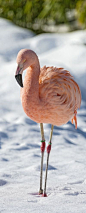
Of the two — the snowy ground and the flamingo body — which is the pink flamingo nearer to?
the flamingo body

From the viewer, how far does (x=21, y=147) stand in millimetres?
3809

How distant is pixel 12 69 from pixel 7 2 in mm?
3279

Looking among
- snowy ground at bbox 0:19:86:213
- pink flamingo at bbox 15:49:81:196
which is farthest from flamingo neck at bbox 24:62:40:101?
snowy ground at bbox 0:19:86:213

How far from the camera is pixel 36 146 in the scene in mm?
3875

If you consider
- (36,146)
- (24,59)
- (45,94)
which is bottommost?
(36,146)

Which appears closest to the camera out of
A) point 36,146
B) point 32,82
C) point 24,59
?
point 24,59

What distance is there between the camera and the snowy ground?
8.13 ft

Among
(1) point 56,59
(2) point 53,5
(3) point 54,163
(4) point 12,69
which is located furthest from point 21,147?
(2) point 53,5

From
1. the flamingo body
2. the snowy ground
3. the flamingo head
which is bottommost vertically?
the snowy ground

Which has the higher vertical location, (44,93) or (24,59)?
(24,59)

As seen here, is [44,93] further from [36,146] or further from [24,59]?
[36,146]

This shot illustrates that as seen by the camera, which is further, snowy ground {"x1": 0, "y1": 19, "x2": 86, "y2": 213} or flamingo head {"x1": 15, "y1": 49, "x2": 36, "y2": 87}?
snowy ground {"x1": 0, "y1": 19, "x2": 86, "y2": 213}

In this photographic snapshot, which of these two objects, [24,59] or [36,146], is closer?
[24,59]

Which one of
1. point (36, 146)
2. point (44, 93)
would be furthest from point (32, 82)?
point (36, 146)
